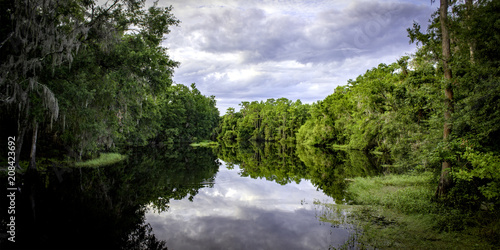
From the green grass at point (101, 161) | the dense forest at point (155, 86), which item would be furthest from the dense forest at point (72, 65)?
the green grass at point (101, 161)

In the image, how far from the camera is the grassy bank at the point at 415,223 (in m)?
5.89

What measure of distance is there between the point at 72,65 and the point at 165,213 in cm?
909

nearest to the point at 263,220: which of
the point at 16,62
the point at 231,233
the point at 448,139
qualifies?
the point at 231,233

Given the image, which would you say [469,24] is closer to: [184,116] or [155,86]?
[155,86]

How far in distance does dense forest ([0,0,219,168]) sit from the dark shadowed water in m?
2.75

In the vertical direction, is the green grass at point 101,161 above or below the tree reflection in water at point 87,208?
above

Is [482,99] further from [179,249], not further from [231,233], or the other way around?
[179,249]

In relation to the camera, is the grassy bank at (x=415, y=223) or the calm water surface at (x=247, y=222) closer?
the grassy bank at (x=415, y=223)

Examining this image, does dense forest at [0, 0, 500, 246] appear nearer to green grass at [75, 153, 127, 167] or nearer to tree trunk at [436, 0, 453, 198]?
tree trunk at [436, 0, 453, 198]

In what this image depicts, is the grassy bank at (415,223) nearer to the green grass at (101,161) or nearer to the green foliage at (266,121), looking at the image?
the green grass at (101,161)

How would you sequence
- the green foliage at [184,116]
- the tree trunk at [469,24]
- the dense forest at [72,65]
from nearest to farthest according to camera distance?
the tree trunk at [469,24], the dense forest at [72,65], the green foliage at [184,116]

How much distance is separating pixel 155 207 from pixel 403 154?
14076 millimetres

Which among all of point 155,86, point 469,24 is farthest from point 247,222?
point 155,86

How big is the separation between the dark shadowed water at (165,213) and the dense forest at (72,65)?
9.02 ft
